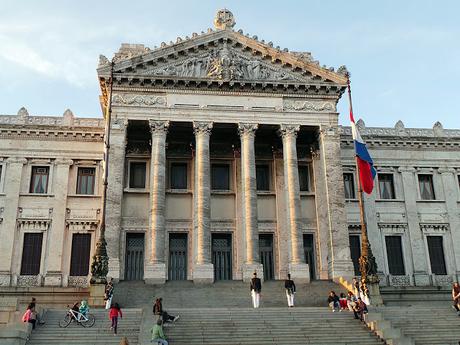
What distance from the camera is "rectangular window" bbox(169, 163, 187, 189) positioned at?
1489 inches

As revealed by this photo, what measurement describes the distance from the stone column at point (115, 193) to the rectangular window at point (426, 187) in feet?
74.3

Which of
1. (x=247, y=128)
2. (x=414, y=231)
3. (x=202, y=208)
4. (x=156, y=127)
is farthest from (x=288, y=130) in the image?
(x=414, y=231)

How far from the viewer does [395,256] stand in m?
40.3

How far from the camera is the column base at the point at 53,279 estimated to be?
117 feet

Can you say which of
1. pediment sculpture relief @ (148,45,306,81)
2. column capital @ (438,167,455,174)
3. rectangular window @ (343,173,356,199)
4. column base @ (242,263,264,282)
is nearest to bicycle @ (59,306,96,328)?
column base @ (242,263,264,282)

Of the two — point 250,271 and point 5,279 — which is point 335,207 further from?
point 5,279

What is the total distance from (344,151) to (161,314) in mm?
23852

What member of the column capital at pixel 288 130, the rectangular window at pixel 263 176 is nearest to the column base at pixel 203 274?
the rectangular window at pixel 263 176

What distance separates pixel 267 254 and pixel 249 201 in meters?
4.68

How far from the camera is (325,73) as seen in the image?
3703 centimetres

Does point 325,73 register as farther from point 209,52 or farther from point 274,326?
point 274,326

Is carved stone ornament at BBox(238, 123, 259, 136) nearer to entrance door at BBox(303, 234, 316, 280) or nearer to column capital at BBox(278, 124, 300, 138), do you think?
column capital at BBox(278, 124, 300, 138)

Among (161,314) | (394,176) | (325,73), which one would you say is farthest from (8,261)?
(394,176)

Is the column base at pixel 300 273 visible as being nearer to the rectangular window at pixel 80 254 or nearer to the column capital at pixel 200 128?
the column capital at pixel 200 128
